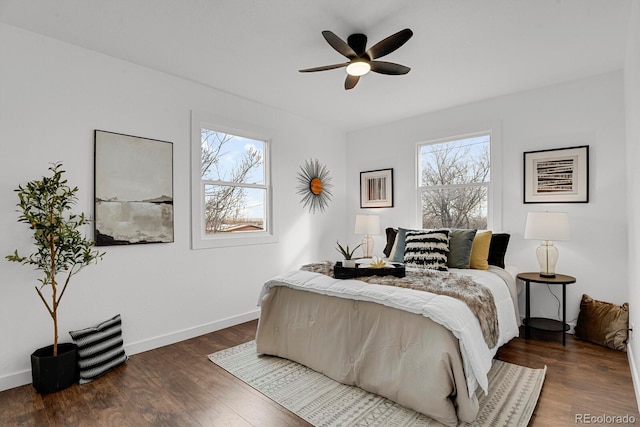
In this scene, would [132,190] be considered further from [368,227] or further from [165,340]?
[368,227]

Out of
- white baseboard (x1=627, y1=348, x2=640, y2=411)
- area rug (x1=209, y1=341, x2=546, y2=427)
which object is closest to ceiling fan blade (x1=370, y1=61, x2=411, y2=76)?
area rug (x1=209, y1=341, x2=546, y2=427)

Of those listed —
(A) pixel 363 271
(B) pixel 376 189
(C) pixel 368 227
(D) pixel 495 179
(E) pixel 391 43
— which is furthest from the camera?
(B) pixel 376 189

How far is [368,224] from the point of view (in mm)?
4750

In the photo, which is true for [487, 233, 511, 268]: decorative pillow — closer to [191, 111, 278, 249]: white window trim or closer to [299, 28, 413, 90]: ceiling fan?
[299, 28, 413, 90]: ceiling fan

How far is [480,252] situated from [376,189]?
1937mm

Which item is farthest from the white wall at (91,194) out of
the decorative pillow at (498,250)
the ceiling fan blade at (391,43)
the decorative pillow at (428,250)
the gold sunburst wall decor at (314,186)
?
the decorative pillow at (498,250)

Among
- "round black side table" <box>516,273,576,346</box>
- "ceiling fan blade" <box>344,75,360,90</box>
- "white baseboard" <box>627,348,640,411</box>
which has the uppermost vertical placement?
"ceiling fan blade" <box>344,75,360,90</box>

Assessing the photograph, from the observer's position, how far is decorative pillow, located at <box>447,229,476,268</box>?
11.1 ft

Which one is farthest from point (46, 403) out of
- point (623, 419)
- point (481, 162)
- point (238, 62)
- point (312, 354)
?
point (481, 162)

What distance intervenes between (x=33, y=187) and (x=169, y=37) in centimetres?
145

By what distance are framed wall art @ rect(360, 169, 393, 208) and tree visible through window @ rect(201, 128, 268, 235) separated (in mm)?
1624

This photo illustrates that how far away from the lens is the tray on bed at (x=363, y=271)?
2773 millimetres

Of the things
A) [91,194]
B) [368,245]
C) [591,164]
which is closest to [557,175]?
[591,164]

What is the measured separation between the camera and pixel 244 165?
411 centimetres
